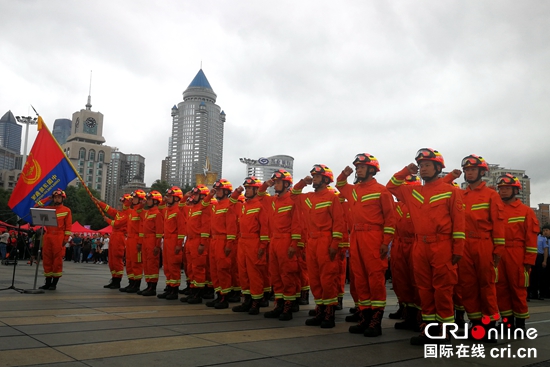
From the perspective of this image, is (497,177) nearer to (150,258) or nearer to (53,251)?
(150,258)

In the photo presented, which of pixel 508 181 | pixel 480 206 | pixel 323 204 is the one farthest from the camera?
pixel 508 181

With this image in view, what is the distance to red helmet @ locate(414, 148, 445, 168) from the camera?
617 centimetres

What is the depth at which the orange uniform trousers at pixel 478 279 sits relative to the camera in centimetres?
624

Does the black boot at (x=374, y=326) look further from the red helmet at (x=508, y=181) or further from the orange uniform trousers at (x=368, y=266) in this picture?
the red helmet at (x=508, y=181)

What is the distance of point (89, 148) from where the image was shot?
5453 inches

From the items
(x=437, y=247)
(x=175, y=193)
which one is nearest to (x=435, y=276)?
(x=437, y=247)

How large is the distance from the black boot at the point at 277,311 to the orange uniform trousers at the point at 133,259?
4.49 metres

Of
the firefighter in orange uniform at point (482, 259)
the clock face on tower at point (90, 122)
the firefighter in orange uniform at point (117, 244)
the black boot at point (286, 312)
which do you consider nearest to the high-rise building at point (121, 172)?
the clock face on tower at point (90, 122)

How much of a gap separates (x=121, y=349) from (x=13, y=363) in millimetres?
1048

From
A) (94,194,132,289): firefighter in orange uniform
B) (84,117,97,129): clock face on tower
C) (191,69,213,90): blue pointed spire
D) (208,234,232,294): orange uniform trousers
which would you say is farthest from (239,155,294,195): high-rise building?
(208,234,232,294): orange uniform trousers

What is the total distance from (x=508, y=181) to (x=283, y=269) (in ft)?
12.7

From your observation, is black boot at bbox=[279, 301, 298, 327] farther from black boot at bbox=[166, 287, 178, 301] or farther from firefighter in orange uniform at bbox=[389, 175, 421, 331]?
black boot at bbox=[166, 287, 178, 301]

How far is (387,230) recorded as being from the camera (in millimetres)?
6355

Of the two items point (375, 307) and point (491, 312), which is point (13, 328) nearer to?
point (375, 307)
